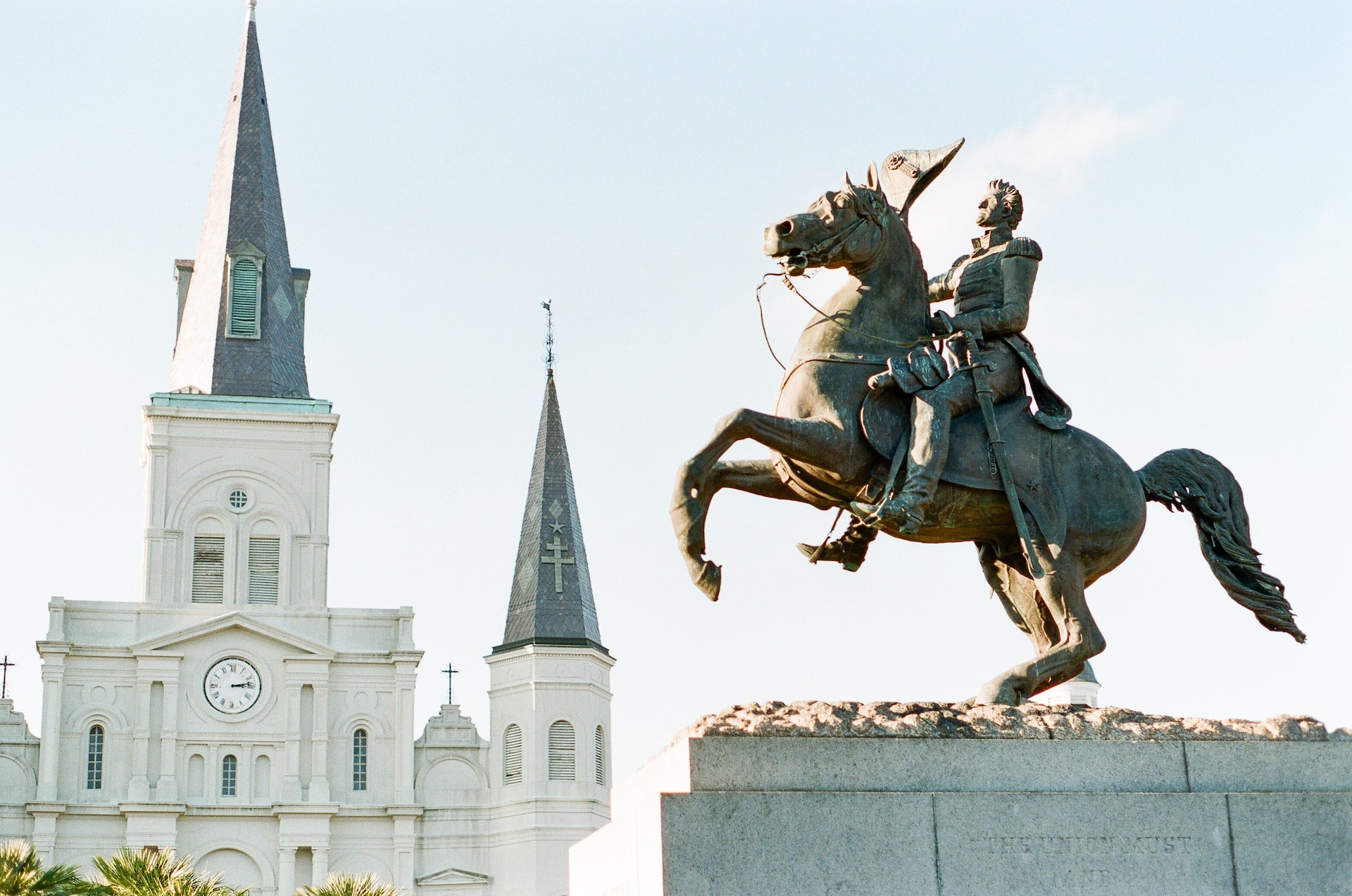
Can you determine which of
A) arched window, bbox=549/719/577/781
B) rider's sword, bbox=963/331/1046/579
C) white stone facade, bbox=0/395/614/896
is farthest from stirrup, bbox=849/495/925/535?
arched window, bbox=549/719/577/781

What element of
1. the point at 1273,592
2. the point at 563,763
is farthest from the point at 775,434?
the point at 563,763

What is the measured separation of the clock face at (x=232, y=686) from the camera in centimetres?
5441

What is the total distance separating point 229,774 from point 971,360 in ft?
159

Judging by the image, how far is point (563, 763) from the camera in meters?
54.7

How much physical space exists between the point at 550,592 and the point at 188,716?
11088 millimetres

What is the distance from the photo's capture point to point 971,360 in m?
8.66

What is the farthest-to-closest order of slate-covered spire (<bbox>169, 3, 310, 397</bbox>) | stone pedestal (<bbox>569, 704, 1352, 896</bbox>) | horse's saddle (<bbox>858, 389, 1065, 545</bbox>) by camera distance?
slate-covered spire (<bbox>169, 3, 310, 397</bbox>) < horse's saddle (<bbox>858, 389, 1065, 545</bbox>) < stone pedestal (<bbox>569, 704, 1352, 896</bbox>)

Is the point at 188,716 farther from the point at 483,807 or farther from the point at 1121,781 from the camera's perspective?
the point at 1121,781

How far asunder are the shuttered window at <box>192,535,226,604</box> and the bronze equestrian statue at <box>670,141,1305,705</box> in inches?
1920

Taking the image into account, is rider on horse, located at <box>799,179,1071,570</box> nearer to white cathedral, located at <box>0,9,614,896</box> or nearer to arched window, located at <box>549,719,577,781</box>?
white cathedral, located at <box>0,9,614,896</box>

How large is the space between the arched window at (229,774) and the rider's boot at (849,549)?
47846 millimetres

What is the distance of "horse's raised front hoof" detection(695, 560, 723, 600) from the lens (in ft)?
26.6

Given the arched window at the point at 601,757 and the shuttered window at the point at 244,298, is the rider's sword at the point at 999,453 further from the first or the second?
the shuttered window at the point at 244,298

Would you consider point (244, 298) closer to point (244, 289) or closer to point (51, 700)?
point (244, 289)
